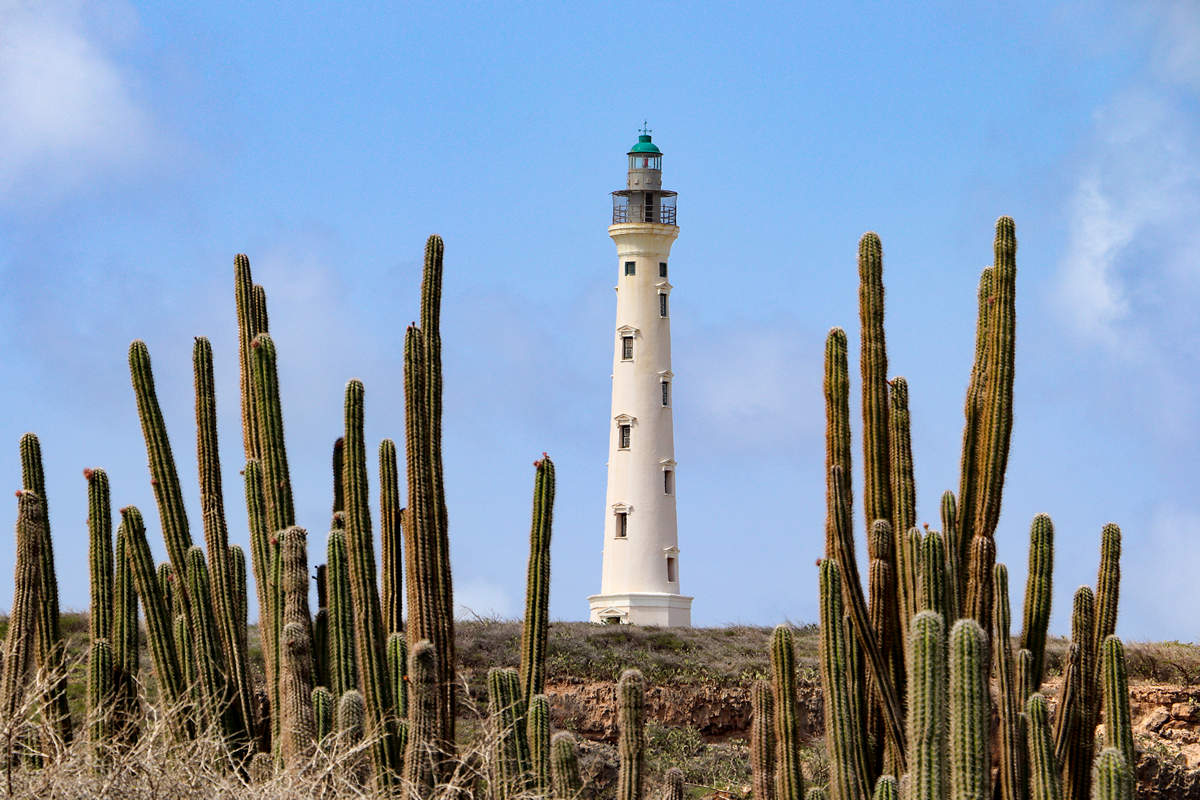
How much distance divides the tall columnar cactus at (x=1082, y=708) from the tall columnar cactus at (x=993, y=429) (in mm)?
1005

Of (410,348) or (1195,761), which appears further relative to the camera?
(1195,761)

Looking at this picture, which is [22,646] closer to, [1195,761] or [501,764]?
[501,764]

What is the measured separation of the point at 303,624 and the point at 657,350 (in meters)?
27.2

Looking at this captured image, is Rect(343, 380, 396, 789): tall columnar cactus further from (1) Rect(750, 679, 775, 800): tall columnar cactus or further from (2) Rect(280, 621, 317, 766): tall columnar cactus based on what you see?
(1) Rect(750, 679, 775, 800): tall columnar cactus

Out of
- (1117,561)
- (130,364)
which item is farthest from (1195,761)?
→ (130,364)

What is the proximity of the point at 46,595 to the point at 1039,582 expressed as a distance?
771 centimetres

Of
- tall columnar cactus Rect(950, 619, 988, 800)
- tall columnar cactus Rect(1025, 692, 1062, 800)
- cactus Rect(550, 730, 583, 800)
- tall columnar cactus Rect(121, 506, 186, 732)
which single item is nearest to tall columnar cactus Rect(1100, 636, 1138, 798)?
tall columnar cactus Rect(1025, 692, 1062, 800)

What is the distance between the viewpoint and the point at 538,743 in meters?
11.4

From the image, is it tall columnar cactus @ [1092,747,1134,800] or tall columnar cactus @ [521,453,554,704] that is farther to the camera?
tall columnar cactus @ [521,453,554,704]

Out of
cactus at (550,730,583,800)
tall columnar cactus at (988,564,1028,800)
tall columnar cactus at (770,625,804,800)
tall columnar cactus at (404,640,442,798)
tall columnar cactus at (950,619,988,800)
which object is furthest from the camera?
tall columnar cactus at (770,625,804,800)

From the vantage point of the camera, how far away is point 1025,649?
12.1 metres

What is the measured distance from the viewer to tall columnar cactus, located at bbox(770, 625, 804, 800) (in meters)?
12.0

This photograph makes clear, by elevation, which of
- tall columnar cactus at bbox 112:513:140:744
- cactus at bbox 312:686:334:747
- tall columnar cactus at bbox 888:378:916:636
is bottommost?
Answer: cactus at bbox 312:686:334:747

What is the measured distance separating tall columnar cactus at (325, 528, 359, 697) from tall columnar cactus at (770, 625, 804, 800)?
303cm
